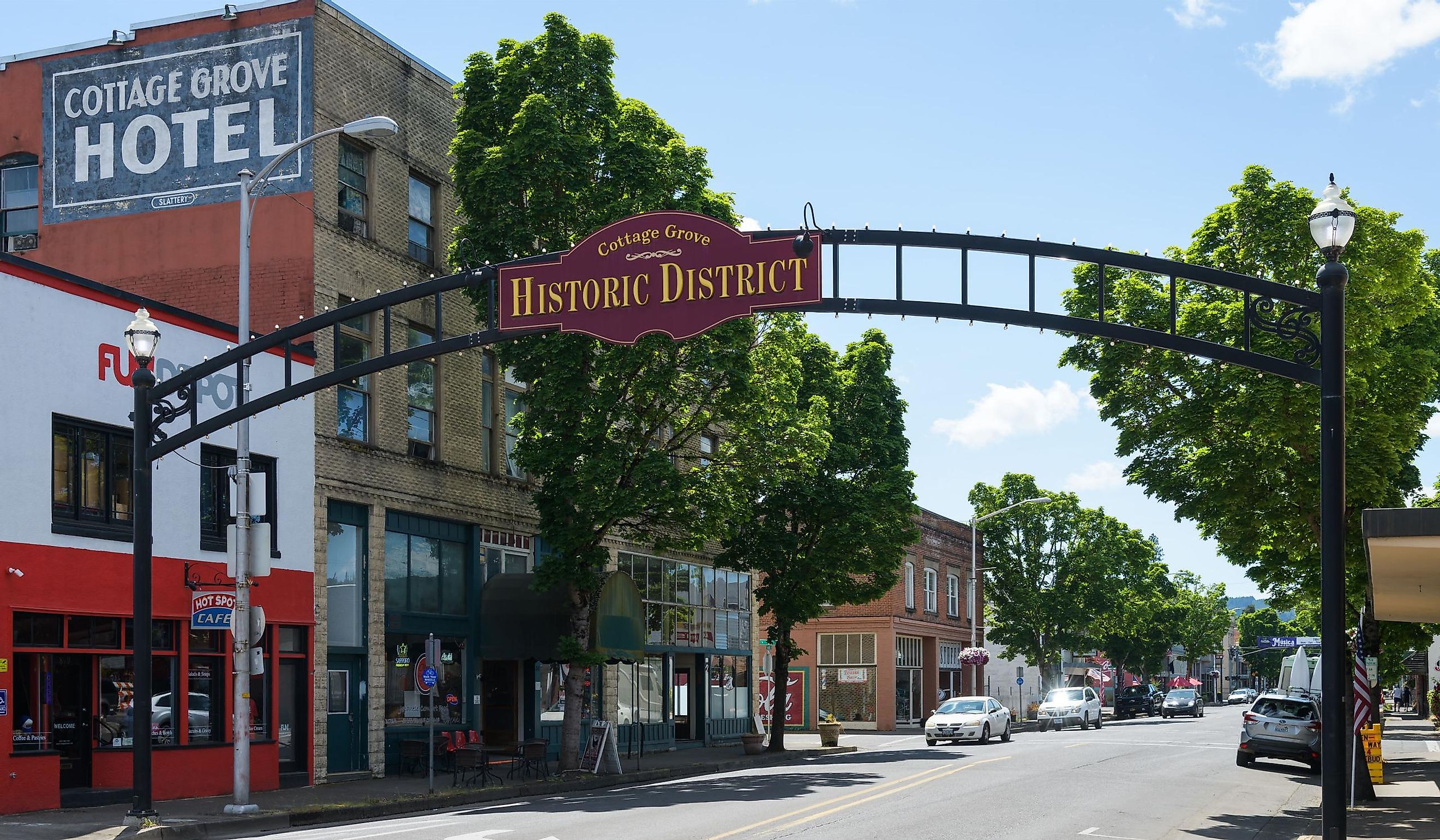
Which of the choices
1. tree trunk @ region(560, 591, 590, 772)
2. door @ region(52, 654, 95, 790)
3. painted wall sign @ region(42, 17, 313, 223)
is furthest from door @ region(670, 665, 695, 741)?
door @ region(52, 654, 95, 790)

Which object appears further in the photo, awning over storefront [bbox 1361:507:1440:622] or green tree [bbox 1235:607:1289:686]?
green tree [bbox 1235:607:1289:686]

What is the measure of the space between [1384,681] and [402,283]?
94.9ft

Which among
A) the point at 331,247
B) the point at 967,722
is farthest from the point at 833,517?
the point at 331,247

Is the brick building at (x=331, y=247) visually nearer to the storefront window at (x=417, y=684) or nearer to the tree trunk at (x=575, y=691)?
the storefront window at (x=417, y=684)

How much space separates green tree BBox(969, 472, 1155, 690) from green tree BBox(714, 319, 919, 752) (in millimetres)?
30919

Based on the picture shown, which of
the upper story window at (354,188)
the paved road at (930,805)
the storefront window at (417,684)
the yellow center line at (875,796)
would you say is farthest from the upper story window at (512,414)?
the yellow center line at (875,796)

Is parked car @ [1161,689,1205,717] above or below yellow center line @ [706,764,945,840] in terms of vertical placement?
below

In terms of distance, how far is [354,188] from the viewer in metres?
29.1

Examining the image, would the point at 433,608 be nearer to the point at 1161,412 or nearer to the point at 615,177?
the point at 615,177

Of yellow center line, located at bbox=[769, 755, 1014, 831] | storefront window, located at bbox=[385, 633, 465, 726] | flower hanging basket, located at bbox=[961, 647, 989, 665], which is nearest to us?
yellow center line, located at bbox=[769, 755, 1014, 831]

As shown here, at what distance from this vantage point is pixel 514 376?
28.7 metres

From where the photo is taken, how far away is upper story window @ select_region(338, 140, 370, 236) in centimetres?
2869

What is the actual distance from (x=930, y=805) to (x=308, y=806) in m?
8.92

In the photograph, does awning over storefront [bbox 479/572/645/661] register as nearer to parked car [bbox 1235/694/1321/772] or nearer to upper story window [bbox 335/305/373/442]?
upper story window [bbox 335/305/373/442]
